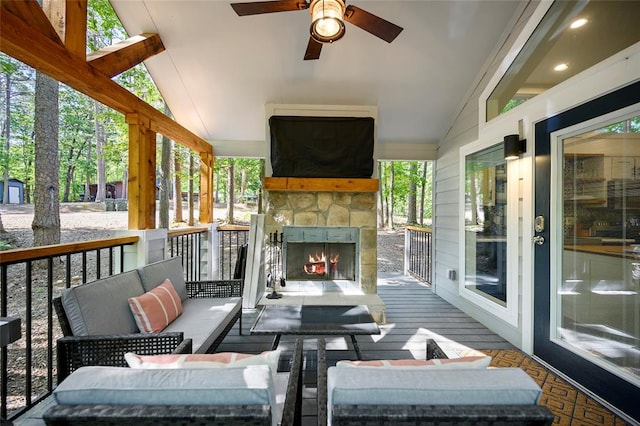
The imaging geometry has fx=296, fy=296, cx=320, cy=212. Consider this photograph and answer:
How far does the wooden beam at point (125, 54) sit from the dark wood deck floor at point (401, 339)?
266 centimetres

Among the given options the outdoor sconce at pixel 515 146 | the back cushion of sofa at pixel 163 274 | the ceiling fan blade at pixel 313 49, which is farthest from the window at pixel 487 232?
the back cushion of sofa at pixel 163 274

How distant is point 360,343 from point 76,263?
8.96m

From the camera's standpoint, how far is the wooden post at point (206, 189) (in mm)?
4820

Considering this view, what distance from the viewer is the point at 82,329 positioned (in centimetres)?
174

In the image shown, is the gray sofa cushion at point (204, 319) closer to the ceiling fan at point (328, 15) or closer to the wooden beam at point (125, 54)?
the wooden beam at point (125, 54)

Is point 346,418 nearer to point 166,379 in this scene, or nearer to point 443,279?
point 166,379

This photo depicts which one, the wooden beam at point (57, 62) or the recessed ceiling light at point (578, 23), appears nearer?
the wooden beam at point (57, 62)

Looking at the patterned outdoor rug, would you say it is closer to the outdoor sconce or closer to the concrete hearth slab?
the concrete hearth slab

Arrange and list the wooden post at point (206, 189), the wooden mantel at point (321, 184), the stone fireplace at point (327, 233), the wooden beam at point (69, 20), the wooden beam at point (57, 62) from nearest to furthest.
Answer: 1. the wooden beam at point (57, 62)
2. the wooden beam at point (69, 20)
3. the wooden mantel at point (321, 184)
4. the stone fireplace at point (327, 233)
5. the wooden post at point (206, 189)

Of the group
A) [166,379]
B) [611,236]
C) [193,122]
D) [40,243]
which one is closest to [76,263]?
[40,243]

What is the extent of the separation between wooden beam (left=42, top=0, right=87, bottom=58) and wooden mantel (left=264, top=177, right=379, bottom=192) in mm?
2104

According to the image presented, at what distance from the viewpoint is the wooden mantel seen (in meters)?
3.76

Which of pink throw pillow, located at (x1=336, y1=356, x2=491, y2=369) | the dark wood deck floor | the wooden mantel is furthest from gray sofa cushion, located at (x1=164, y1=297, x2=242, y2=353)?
the wooden mantel

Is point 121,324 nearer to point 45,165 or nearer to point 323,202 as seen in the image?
point 323,202
